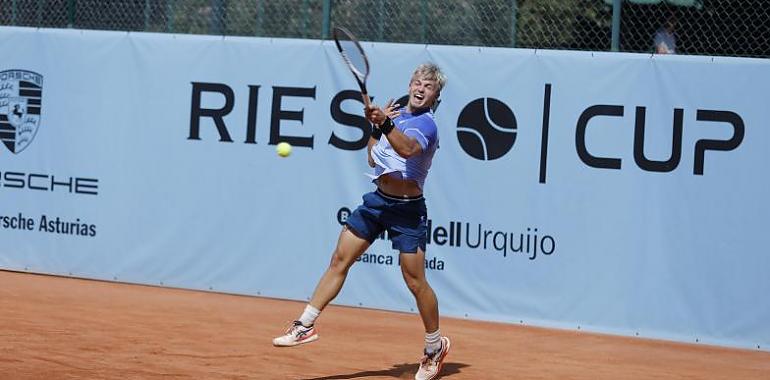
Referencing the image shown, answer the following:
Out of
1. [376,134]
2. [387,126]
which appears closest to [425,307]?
[376,134]

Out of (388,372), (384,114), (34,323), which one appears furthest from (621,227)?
(34,323)

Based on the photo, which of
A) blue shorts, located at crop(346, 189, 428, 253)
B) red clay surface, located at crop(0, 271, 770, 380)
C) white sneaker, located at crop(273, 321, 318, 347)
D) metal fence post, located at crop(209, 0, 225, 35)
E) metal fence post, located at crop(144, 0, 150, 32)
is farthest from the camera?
metal fence post, located at crop(209, 0, 225, 35)

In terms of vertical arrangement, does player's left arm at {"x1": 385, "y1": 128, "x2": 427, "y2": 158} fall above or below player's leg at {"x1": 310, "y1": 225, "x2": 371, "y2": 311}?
above

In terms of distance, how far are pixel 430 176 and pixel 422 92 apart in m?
2.80

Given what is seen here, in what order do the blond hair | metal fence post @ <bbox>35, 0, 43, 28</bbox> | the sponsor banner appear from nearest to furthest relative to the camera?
the blond hair → the sponsor banner → metal fence post @ <bbox>35, 0, 43, 28</bbox>

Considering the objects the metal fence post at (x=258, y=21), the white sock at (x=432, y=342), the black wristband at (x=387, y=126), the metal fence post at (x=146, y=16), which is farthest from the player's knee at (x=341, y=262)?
the metal fence post at (x=258, y=21)

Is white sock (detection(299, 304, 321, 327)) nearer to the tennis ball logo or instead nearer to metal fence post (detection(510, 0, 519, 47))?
the tennis ball logo

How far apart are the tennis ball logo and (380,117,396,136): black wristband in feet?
10.2

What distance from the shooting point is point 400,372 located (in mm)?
6820

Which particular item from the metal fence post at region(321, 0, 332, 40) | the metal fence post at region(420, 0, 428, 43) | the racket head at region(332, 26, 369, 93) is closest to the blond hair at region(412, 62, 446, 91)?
the racket head at region(332, 26, 369, 93)

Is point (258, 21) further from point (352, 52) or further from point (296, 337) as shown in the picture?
point (296, 337)

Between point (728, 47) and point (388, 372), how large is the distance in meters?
4.93

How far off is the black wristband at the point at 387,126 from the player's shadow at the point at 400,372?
159 centimetres

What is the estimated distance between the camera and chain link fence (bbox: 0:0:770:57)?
960cm
